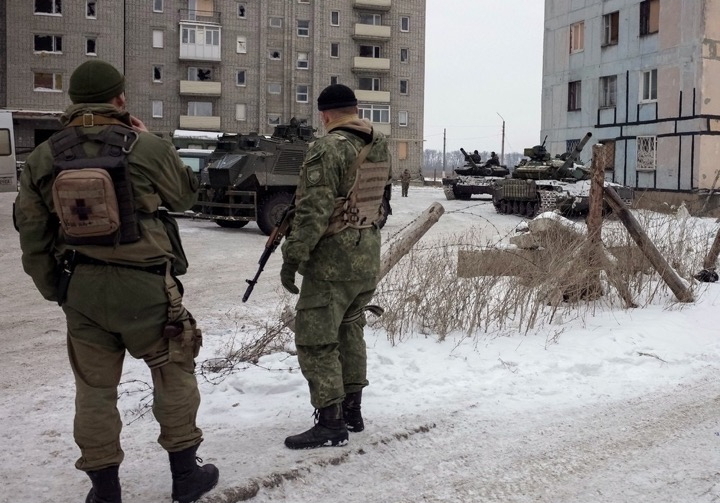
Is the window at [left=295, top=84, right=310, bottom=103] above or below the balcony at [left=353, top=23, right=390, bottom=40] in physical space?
below

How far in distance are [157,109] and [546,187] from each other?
27.4 m

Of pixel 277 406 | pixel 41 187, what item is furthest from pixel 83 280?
pixel 277 406

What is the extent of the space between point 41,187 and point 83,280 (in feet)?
1.30

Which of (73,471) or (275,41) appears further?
(275,41)

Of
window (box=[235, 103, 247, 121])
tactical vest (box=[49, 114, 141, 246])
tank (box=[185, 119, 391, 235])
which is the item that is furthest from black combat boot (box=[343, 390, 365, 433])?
window (box=[235, 103, 247, 121])

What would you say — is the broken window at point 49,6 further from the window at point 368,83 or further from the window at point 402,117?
the window at point 402,117

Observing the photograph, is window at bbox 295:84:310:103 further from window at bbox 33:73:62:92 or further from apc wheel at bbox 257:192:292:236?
apc wheel at bbox 257:192:292:236

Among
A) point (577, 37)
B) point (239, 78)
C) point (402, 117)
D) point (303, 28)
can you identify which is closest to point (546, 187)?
point (577, 37)

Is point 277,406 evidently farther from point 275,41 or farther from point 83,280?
point 275,41

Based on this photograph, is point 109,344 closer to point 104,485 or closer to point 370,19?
point 104,485

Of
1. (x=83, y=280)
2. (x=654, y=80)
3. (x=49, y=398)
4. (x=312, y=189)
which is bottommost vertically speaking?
(x=49, y=398)

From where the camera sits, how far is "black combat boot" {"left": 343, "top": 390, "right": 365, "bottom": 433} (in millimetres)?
4289

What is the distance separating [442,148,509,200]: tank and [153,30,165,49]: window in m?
22.2

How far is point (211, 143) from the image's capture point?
2502 centimetres
